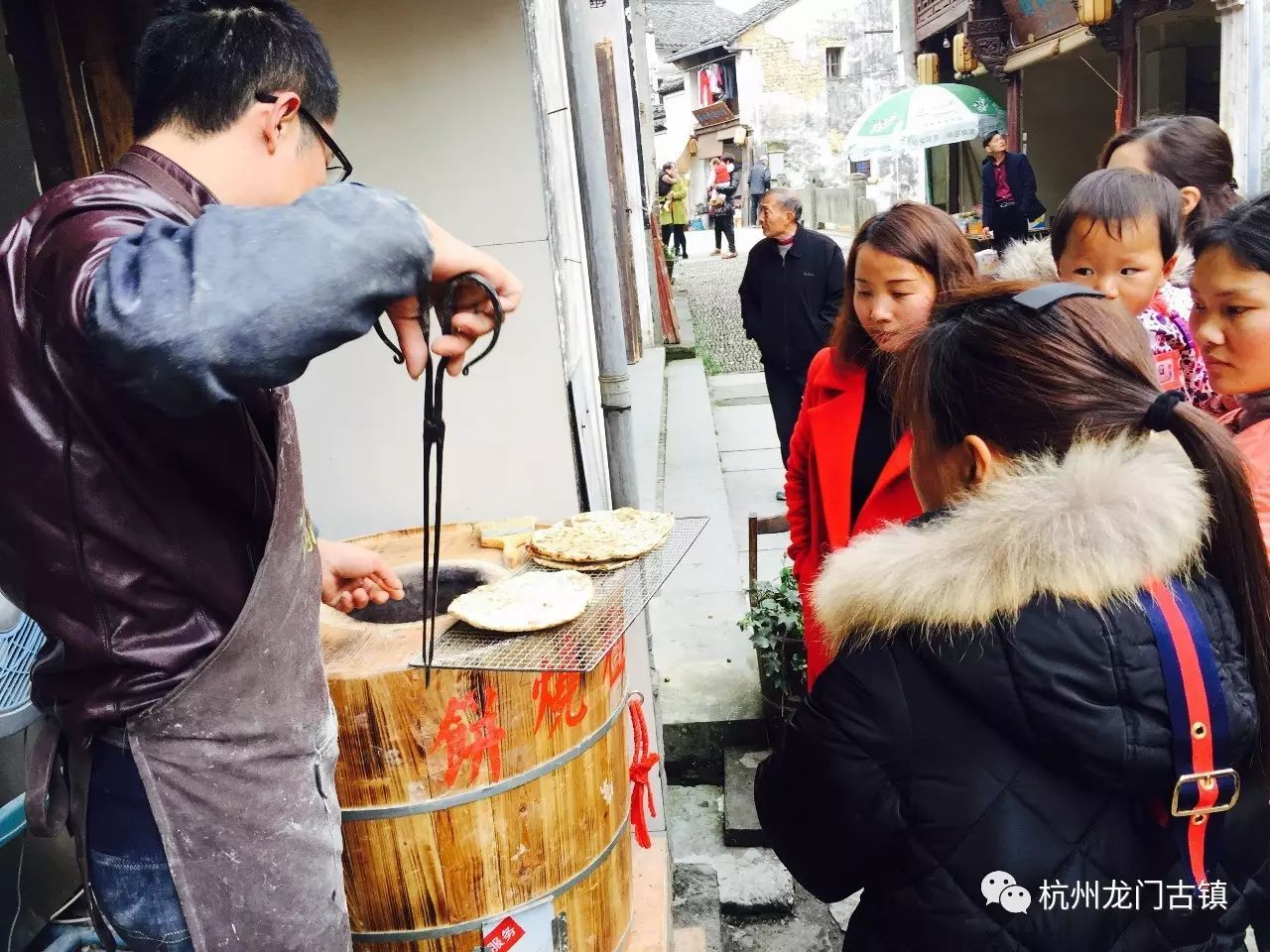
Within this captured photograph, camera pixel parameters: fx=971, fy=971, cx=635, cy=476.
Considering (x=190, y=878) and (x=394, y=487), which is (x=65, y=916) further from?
(x=190, y=878)

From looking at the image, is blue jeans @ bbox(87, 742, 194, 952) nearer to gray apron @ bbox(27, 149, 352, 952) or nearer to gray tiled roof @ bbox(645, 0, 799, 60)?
gray apron @ bbox(27, 149, 352, 952)

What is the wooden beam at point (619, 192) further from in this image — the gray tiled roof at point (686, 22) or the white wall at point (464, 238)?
the gray tiled roof at point (686, 22)

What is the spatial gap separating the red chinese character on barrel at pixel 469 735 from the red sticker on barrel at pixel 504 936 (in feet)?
1.30

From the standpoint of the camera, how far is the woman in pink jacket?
7.04 feet

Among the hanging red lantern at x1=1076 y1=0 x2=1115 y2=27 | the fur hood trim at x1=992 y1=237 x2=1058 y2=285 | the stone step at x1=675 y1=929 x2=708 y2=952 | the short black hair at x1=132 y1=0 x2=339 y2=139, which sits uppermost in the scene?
the hanging red lantern at x1=1076 y1=0 x2=1115 y2=27

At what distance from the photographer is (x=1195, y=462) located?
1341 millimetres

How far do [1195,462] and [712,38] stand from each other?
2270 inches

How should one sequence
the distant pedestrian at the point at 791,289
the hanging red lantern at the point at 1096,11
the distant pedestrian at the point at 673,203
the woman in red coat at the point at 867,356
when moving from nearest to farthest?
the woman in red coat at the point at 867,356, the distant pedestrian at the point at 791,289, the hanging red lantern at the point at 1096,11, the distant pedestrian at the point at 673,203

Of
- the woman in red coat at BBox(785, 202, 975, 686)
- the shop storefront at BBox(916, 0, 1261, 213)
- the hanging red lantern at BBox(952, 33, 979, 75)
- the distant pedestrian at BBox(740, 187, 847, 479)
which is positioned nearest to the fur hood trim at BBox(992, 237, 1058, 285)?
the woman in red coat at BBox(785, 202, 975, 686)

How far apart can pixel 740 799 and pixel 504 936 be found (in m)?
1.86

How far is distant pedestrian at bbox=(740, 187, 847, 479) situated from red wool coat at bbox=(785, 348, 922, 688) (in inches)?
147

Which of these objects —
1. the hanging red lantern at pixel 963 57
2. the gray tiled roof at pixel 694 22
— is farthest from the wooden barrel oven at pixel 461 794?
the gray tiled roof at pixel 694 22

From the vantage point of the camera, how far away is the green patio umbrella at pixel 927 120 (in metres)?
15.4

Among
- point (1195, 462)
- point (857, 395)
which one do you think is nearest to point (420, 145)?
point (857, 395)
